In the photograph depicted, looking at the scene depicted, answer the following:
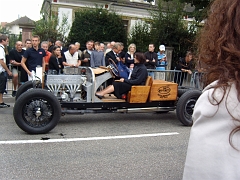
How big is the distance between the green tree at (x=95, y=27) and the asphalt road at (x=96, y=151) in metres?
10.4

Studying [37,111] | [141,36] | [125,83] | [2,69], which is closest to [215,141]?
[37,111]

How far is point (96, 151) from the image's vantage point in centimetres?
450

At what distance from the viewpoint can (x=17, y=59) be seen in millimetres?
8984

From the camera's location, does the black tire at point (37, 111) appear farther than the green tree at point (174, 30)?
No

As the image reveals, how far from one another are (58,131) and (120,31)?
1246 cm

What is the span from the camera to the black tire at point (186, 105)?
6.12 m

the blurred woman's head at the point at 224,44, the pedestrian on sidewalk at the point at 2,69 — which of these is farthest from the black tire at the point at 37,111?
the blurred woman's head at the point at 224,44

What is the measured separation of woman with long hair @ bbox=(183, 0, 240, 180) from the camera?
0.96 metres

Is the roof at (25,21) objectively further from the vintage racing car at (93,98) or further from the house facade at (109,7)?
the vintage racing car at (93,98)

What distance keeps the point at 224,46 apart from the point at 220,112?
24cm

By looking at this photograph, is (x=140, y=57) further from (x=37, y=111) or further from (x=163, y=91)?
(x=37, y=111)

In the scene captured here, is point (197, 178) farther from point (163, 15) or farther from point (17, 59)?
point (163, 15)

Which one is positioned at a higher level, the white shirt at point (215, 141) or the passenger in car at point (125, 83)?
the white shirt at point (215, 141)

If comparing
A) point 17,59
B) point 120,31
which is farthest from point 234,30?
point 120,31
